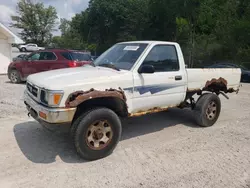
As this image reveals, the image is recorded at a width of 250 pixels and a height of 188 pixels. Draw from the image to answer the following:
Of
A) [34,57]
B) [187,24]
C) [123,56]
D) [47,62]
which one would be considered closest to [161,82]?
[123,56]

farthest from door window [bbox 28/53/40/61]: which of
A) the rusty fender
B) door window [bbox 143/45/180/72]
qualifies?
the rusty fender

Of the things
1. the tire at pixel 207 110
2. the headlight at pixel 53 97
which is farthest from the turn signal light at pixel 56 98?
the tire at pixel 207 110

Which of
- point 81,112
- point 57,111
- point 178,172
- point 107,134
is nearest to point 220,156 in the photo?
point 178,172

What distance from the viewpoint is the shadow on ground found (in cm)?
435

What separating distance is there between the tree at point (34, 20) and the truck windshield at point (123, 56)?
205 feet

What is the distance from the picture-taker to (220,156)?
4.48 m

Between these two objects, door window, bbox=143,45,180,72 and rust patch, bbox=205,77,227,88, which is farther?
rust patch, bbox=205,77,227,88

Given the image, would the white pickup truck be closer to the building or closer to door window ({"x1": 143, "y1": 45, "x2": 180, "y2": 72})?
door window ({"x1": 143, "y1": 45, "x2": 180, "y2": 72})

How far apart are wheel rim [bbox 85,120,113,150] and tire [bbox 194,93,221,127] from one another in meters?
2.57

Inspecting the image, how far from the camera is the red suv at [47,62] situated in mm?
11461

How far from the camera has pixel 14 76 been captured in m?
13.0

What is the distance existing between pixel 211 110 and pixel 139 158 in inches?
108

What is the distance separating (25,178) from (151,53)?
121 inches

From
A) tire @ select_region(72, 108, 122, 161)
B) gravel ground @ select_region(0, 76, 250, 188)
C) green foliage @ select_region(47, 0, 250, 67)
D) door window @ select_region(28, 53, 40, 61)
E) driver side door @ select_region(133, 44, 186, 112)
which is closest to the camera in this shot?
gravel ground @ select_region(0, 76, 250, 188)
